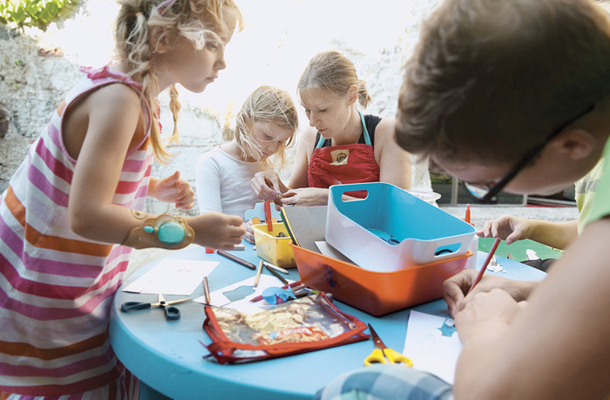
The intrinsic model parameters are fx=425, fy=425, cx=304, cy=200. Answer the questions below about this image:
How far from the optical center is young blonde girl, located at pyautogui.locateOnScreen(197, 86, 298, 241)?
5.85 ft

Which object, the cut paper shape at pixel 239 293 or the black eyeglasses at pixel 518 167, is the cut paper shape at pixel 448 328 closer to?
the black eyeglasses at pixel 518 167

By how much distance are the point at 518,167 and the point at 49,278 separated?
882 mm

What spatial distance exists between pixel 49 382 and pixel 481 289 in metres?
0.90

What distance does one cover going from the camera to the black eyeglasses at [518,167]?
0.47m

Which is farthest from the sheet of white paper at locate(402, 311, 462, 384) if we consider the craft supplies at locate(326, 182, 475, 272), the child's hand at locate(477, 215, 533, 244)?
the child's hand at locate(477, 215, 533, 244)

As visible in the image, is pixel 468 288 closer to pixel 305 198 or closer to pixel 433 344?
pixel 433 344

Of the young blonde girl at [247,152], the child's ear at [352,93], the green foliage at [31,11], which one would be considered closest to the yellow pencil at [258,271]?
the young blonde girl at [247,152]

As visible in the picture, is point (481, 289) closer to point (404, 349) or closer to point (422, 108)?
point (404, 349)

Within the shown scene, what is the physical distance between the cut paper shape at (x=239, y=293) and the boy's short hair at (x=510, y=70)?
22.6 inches

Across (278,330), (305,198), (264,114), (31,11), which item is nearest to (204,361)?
(278,330)

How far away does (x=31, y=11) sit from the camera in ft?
9.09

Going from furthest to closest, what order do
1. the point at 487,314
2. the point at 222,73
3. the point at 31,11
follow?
the point at 222,73 < the point at 31,11 < the point at 487,314

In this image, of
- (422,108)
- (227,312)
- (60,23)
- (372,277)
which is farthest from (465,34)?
(60,23)

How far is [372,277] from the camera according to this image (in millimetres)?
768
